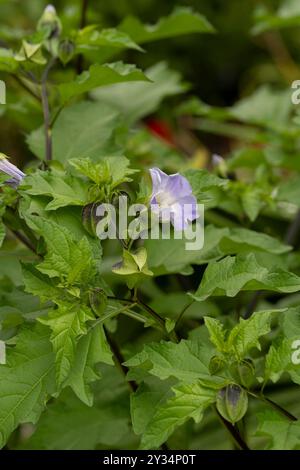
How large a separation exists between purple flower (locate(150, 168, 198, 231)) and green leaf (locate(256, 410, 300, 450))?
23 centimetres

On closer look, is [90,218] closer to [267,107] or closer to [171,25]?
[171,25]

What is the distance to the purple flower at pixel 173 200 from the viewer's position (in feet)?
2.90

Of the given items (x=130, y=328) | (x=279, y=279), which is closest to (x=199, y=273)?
(x=130, y=328)

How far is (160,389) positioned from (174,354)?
10cm

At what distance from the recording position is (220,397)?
0.83 metres

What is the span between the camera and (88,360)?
0.85m

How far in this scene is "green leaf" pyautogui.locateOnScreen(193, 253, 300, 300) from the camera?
86 centimetres

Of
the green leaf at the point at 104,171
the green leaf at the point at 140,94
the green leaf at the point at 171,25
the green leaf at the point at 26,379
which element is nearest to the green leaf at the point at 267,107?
the green leaf at the point at 140,94

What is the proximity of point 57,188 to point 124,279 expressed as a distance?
125 millimetres

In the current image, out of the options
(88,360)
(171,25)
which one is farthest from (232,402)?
(171,25)

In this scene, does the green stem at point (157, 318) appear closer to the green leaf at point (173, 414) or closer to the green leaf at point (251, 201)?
the green leaf at point (173, 414)

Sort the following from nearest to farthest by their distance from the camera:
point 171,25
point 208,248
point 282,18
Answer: point 208,248 → point 171,25 → point 282,18

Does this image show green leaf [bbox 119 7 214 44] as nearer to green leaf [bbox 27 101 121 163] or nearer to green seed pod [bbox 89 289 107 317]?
green leaf [bbox 27 101 121 163]
